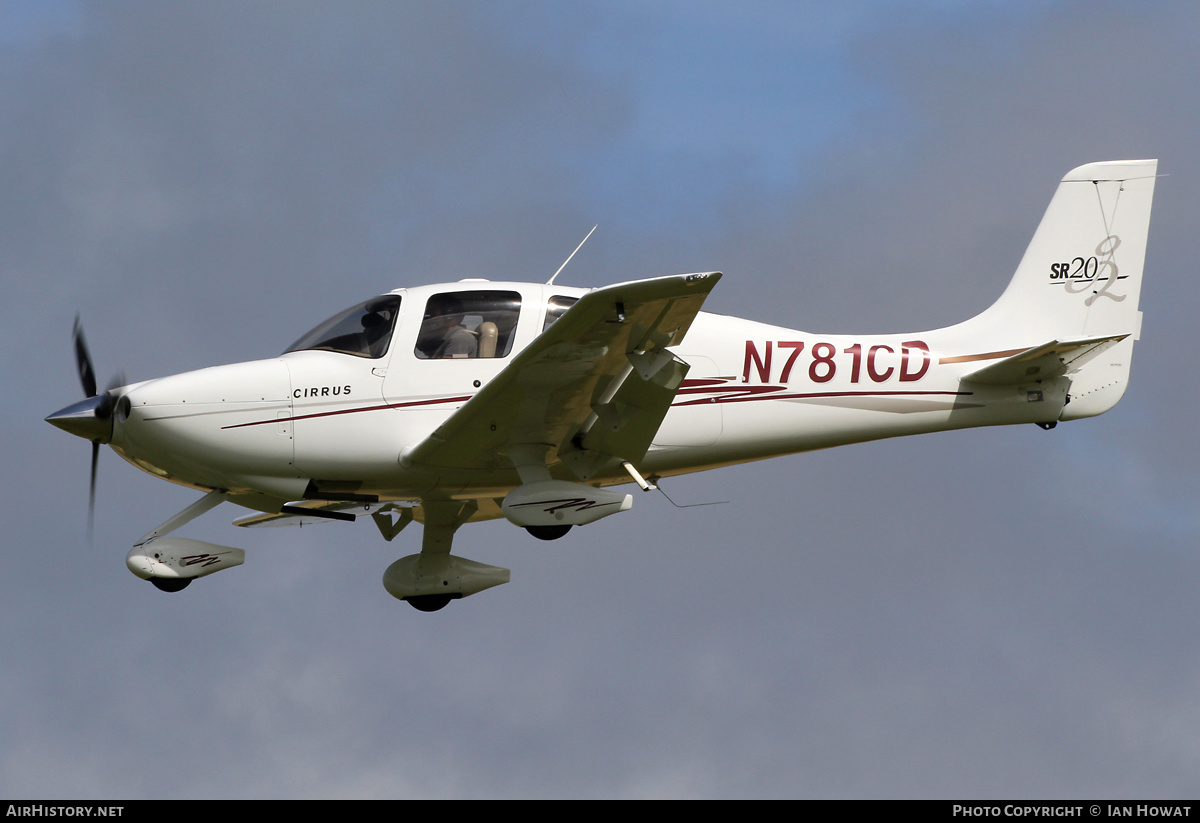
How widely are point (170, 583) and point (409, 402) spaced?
2838mm

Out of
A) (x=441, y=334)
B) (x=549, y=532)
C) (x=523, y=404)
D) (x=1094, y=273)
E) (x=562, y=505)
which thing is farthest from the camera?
(x=1094, y=273)

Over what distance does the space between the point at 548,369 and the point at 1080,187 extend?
7.04m

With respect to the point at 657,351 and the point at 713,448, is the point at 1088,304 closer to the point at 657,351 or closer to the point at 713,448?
the point at 713,448

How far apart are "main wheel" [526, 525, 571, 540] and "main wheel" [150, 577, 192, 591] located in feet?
10.7

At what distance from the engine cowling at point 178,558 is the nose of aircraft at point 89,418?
1097 mm

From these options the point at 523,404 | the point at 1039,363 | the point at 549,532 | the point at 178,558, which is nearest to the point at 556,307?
the point at 523,404

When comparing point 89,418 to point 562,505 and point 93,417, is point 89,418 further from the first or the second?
point 562,505

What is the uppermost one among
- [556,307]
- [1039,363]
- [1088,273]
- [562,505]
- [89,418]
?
[1088,273]

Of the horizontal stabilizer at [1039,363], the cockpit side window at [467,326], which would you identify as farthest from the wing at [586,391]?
the horizontal stabilizer at [1039,363]

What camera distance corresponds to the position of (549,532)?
14.9m

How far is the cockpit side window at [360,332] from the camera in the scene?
14219 mm

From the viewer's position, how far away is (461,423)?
1353cm

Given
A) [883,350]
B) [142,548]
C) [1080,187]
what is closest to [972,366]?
[883,350]
